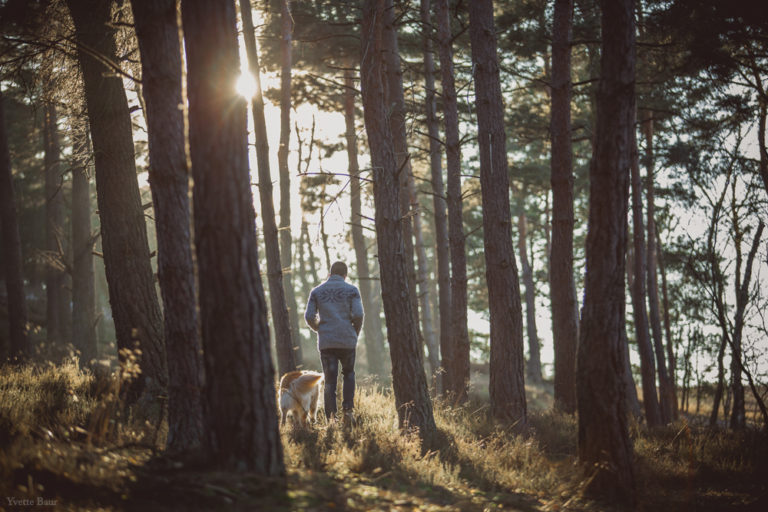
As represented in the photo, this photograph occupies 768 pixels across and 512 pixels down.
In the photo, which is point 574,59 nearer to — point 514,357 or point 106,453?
point 514,357

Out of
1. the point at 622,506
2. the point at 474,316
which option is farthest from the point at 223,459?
the point at 474,316

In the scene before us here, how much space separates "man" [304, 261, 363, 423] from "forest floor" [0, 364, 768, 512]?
0.55m

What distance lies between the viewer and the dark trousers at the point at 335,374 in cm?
792

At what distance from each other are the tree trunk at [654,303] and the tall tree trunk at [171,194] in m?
12.1

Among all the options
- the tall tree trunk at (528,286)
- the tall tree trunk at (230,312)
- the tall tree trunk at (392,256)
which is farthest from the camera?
the tall tree trunk at (528,286)

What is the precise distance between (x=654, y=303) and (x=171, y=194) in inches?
543

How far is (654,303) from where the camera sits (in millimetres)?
15422

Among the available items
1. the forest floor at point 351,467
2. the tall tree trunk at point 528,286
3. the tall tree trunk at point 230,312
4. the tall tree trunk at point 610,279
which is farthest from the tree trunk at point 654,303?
the tall tree trunk at point 230,312

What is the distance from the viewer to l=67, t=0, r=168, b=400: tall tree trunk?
7.10 metres

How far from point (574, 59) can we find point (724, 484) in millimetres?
12068

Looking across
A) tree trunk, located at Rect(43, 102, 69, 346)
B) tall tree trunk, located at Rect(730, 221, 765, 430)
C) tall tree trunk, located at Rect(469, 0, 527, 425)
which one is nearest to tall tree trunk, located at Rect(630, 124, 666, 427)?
tall tree trunk, located at Rect(730, 221, 765, 430)

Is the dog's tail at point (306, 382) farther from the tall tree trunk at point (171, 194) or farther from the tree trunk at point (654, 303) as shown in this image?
the tree trunk at point (654, 303)

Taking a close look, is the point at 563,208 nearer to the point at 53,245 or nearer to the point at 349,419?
the point at 349,419

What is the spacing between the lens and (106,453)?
13.9ft
